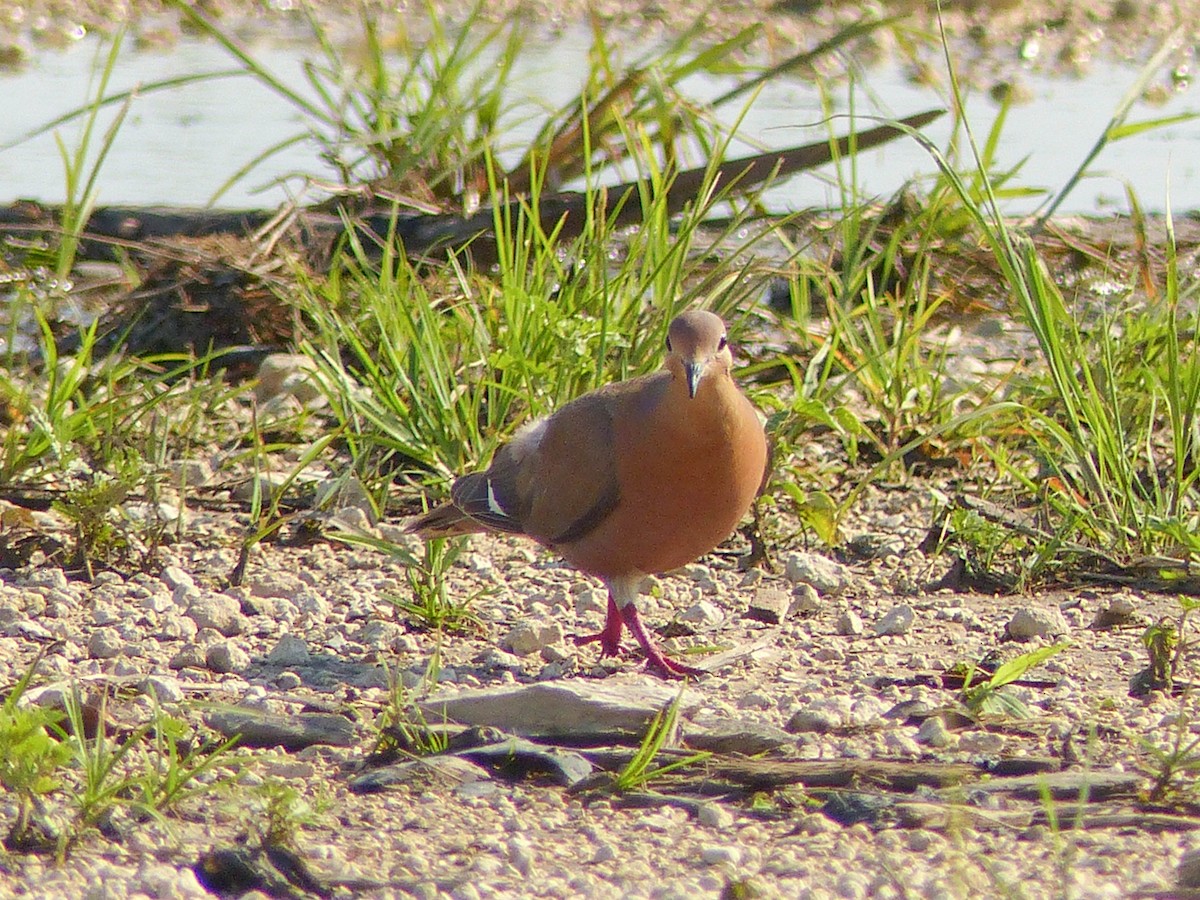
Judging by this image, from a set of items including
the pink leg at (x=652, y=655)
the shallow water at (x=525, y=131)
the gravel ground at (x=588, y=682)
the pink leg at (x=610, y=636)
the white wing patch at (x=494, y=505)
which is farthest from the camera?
the shallow water at (x=525, y=131)

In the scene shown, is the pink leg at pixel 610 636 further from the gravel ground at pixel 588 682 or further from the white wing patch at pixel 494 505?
the white wing patch at pixel 494 505

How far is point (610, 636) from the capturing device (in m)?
4.04

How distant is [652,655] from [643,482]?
15.2 inches

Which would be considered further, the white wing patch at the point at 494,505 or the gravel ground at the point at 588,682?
the white wing patch at the point at 494,505

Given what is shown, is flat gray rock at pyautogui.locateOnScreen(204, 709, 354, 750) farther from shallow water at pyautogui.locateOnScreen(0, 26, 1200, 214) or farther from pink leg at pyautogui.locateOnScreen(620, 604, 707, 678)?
shallow water at pyautogui.locateOnScreen(0, 26, 1200, 214)

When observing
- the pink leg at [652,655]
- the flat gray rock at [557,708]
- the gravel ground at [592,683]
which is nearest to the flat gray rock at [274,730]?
the gravel ground at [592,683]

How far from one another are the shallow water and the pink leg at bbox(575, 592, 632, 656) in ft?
9.17

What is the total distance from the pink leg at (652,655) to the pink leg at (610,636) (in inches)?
0.8

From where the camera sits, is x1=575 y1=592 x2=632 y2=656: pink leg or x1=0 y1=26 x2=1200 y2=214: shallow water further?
x1=0 y1=26 x2=1200 y2=214: shallow water

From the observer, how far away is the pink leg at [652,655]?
3852 mm

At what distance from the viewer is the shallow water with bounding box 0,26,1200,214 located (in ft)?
25.3

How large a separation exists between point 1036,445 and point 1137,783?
206 cm

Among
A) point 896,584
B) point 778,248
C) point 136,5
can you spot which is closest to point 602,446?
point 896,584

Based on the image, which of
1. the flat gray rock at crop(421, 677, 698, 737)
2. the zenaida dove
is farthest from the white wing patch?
the flat gray rock at crop(421, 677, 698, 737)
